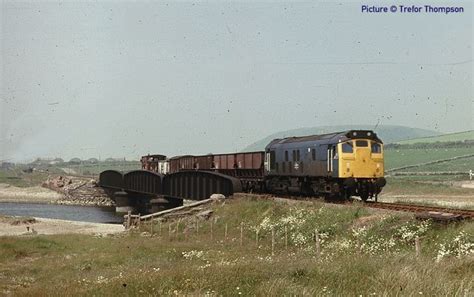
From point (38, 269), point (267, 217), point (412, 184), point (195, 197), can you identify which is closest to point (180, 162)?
point (195, 197)

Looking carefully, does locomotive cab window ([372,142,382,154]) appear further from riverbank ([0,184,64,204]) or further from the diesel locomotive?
riverbank ([0,184,64,204])

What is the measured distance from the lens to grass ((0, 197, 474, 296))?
36.1 feet

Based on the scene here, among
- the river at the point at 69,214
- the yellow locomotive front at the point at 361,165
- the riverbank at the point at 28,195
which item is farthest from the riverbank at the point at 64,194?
the yellow locomotive front at the point at 361,165

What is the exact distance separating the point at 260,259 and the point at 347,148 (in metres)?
15.3

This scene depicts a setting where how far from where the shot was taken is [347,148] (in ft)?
104

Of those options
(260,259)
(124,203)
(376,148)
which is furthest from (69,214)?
Result: (260,259)

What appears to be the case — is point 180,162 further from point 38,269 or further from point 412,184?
point 38,269

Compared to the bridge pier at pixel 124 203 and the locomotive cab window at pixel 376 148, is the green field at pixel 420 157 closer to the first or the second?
the bridge pier at pixel 124 203

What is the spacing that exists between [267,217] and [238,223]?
13.1ft

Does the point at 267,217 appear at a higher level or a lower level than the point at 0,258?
higher

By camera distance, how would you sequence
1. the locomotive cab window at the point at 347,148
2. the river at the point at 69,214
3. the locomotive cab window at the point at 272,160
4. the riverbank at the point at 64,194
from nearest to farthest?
the locomotive cab window at the point at 347,148
the locomotive cab window at the point at 272,160
the river at the point at 69,214
the riverbank at the point at 64,194

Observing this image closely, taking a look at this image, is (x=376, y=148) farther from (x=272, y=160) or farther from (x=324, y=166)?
(x=272, y=160)

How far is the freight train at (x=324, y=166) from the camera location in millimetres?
31766

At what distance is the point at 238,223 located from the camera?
3697cm
